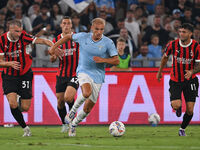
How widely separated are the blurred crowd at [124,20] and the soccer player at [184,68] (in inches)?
191

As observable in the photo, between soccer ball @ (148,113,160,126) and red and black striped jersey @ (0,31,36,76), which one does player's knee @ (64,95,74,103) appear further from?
soccer ball @ (148,113,160,126)

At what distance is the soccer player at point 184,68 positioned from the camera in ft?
35.4

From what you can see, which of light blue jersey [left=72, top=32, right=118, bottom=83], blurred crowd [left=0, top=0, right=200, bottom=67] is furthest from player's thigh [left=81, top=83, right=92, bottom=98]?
blurred crowd [left=0, top=0, right=200, bottom=67]

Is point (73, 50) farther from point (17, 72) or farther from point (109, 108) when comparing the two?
point (109, 108)

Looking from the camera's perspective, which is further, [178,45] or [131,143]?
[178,45]

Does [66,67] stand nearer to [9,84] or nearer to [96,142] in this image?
[9,84]

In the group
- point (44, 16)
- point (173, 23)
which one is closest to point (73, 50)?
point (44, 16)

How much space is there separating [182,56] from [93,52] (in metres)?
1.77

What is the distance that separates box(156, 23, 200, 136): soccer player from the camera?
35.4 feet

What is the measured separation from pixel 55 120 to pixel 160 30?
551 cm

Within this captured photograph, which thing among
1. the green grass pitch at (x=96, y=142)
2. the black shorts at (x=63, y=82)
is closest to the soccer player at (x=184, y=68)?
the green grass pitch at (x=96, y=142)

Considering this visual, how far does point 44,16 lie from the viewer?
17.1 metres

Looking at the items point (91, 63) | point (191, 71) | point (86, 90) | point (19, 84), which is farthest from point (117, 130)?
point (19, 84)

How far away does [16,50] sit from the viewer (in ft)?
35.7
